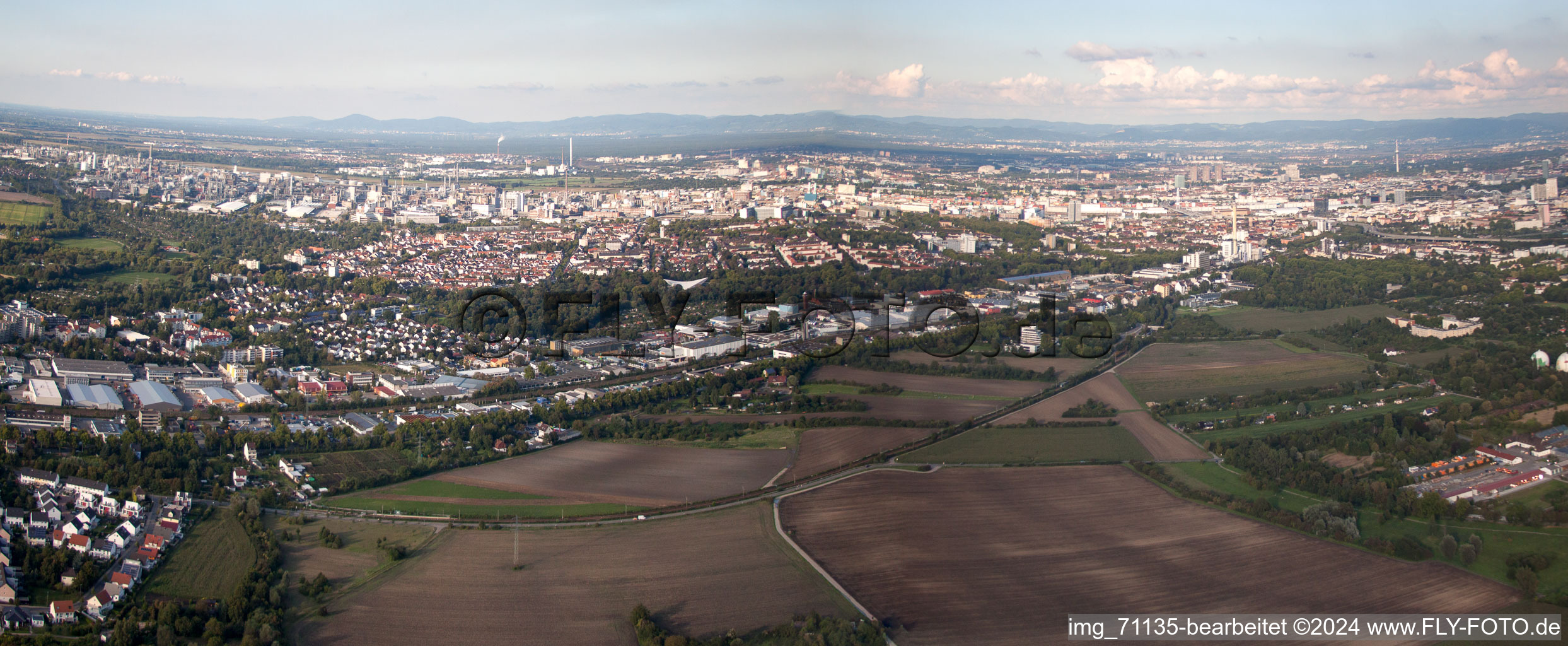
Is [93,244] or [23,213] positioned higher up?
[23,213]

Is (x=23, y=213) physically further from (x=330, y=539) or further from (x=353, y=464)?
(x=330, y=539)

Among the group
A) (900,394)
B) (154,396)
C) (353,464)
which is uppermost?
(154,396)

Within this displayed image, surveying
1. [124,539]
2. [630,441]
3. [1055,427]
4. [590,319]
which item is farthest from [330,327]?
[1055,427]

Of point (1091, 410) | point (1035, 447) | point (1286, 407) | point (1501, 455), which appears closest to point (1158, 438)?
point (1091, 410)

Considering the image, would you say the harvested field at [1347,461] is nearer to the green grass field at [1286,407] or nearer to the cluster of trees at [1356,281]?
the green grass field at [1286,407]

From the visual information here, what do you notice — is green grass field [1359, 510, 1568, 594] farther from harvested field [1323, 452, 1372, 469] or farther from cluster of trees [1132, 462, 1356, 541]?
harvested field [1323, 452, 1372, 469]

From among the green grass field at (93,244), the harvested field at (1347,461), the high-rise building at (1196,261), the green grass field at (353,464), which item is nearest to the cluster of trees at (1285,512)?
the harvested field at (1347,461)

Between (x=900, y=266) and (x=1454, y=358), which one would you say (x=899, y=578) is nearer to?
(x=1454, y=358)
